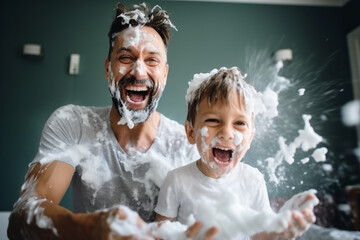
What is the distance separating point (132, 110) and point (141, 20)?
33 cm

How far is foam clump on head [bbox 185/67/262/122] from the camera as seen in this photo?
31.2 inches

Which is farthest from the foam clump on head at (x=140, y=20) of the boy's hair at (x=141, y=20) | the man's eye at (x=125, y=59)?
the man's eye at (x=125, y=59)

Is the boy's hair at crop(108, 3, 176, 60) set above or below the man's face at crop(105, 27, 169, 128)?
above

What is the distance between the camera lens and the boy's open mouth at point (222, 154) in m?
0.79

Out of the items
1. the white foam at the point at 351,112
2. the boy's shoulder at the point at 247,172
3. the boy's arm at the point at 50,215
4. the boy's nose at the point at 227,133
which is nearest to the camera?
the boy's arm at the point at 50,215

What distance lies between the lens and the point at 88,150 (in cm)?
96

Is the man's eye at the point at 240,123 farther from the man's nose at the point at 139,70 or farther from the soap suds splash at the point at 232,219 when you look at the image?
the man's nose at the point at 139,70

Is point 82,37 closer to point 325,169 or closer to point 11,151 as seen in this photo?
point 11,151

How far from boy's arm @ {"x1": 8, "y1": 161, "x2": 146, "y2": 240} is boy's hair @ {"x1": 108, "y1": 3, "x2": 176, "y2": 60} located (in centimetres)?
48

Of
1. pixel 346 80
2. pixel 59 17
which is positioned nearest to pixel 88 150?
pixel 59 17

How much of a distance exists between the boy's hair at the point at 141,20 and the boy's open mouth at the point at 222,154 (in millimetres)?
500

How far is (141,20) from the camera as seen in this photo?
106 centimetres

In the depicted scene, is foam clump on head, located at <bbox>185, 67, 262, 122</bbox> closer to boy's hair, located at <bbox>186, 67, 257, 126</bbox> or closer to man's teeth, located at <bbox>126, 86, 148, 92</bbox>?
boy's hair, located at <bbox>186, 67, 257, 126</bbox>

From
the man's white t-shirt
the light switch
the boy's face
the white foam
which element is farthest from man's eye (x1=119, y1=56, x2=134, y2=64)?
the white foam
